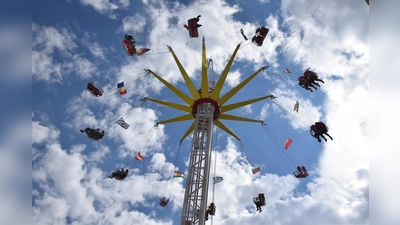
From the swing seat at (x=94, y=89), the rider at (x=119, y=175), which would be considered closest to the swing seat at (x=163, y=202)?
the rider at (x=119, y=175)

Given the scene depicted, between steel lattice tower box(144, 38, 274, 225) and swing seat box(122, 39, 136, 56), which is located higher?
swing seat box(122, 39, 136, 56)

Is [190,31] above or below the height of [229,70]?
above

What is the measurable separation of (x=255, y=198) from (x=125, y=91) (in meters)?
14.0

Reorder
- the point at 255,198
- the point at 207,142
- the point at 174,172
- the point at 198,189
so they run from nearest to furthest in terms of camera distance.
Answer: the point at 198,189
the point at 207,142
the point at 255,198
the point at 174,172

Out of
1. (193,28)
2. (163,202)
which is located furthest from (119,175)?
(193,28)

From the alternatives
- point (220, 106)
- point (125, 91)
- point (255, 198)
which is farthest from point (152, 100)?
point (255, 198)

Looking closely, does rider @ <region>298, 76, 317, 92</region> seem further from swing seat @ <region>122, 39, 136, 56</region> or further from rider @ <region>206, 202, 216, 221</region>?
swing seat @ <region>122, 39, 136, 56</region>

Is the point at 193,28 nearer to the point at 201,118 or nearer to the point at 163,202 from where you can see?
the point at 201,118

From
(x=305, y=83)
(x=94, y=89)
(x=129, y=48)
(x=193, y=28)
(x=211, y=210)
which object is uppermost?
(x=193, y=28)

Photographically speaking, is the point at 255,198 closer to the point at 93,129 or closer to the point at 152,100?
the point at 152,100

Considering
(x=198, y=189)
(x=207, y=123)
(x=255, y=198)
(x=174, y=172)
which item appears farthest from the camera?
(x=174, y=172)

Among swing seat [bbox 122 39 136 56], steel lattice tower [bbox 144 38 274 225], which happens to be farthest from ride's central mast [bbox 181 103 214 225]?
swing seat [bbox 122 39 136 56]

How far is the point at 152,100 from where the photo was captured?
27.8 m

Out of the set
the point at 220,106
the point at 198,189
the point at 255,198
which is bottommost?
the point at 198,189
